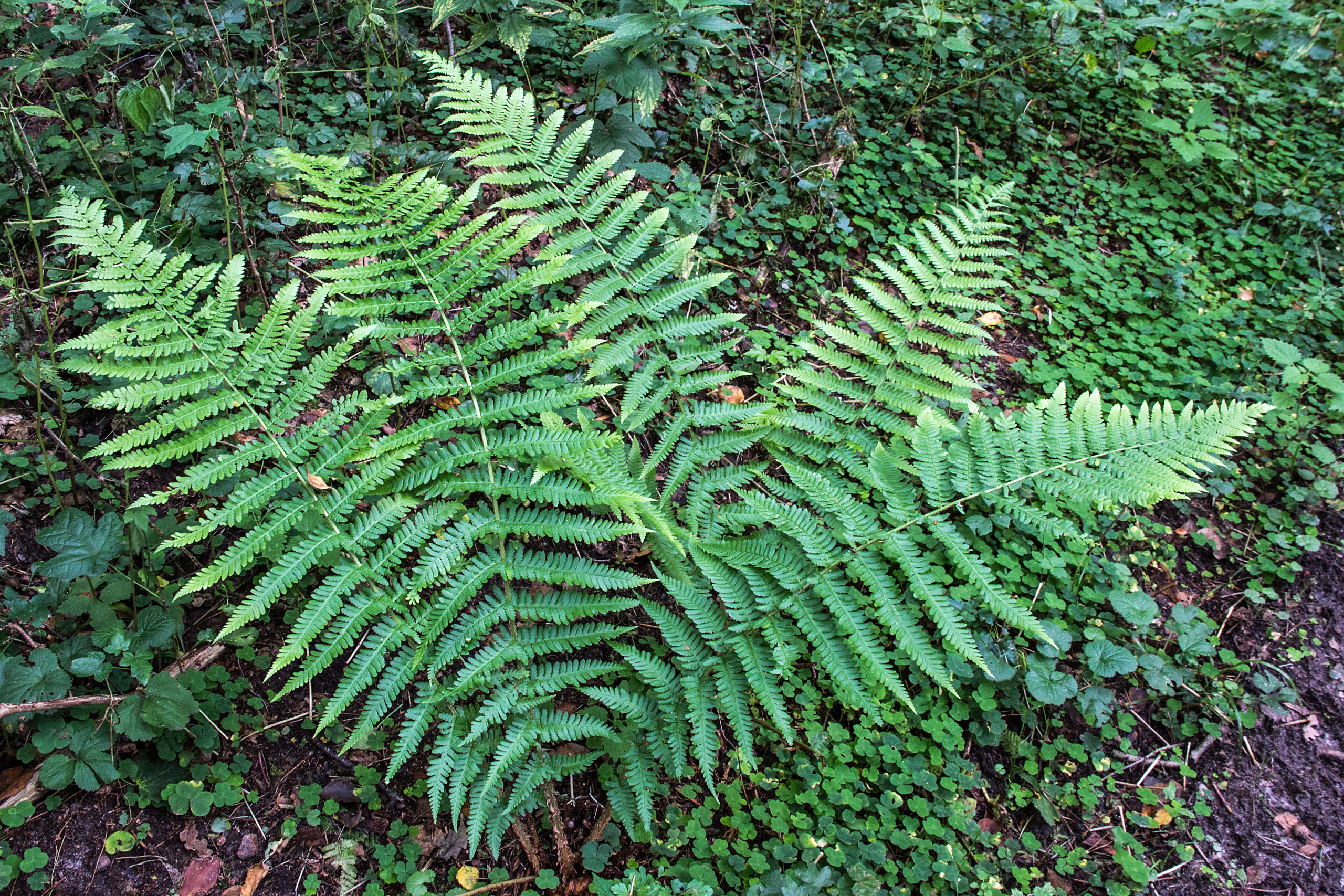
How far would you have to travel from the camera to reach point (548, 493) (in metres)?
2.16

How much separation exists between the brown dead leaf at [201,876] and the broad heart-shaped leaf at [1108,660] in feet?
9.23

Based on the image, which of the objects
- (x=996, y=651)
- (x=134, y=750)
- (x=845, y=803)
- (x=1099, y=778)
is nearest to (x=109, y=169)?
(x=134, y=750)

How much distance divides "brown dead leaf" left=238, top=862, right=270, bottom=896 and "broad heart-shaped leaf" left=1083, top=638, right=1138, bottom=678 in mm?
2694

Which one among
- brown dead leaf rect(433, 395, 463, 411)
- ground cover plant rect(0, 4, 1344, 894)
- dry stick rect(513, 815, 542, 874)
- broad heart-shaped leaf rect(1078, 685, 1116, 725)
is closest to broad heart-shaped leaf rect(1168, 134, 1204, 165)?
ground cover plant rect(0, 4, 1344, 894)

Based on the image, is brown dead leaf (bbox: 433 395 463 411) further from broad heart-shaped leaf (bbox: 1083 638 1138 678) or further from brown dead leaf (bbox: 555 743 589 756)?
broad heart-shaped leaf (bbox: 1083 638 1138 678)

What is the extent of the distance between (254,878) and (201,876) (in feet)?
0.43

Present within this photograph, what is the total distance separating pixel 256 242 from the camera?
3229mm

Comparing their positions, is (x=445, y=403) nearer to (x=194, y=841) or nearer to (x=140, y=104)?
(x=140, y=104)

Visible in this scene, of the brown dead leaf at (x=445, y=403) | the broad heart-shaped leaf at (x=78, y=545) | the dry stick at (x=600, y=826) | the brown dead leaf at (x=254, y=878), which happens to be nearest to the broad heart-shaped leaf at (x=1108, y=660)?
the dry stick at (x=600, y=826)

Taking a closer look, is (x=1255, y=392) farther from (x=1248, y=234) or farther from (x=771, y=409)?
(x=771, y=409)

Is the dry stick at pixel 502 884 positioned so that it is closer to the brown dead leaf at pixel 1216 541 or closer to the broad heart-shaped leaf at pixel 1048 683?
the broad heart-shaped leaf at pixel 1048 683

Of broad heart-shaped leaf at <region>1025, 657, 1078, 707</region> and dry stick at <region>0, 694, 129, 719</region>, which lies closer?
dry stick at <region>0, 694, 129, 719</region>

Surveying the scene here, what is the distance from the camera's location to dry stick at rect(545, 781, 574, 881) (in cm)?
216

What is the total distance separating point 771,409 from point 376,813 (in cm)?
173
